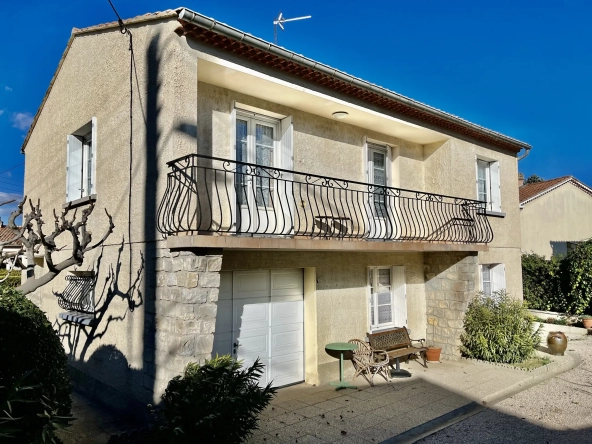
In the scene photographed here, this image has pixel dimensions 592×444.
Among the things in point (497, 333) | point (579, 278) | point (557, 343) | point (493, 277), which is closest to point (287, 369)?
point (497, 333)

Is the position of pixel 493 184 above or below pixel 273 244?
above

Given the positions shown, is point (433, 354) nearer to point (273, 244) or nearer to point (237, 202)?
point (273, 244)

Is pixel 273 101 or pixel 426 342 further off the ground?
pixel 273 101

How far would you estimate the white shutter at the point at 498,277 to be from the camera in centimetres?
1297

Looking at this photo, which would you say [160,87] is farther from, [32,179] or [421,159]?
[421,159]

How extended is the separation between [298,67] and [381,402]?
5996 millimetres

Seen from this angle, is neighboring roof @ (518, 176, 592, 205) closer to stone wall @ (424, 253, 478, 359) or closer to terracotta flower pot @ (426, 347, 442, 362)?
stone wall @ (424, 253, 478, 359)

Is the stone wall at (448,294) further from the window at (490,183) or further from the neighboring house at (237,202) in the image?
the window at (490,183)

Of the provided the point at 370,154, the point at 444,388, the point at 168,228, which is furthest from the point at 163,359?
the point at 370,154

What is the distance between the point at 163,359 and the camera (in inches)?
246

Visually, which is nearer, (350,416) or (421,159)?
(350,416)

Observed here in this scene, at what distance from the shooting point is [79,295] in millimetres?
8758

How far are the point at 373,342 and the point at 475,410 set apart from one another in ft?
7.84

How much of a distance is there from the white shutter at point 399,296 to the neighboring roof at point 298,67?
145 inches
